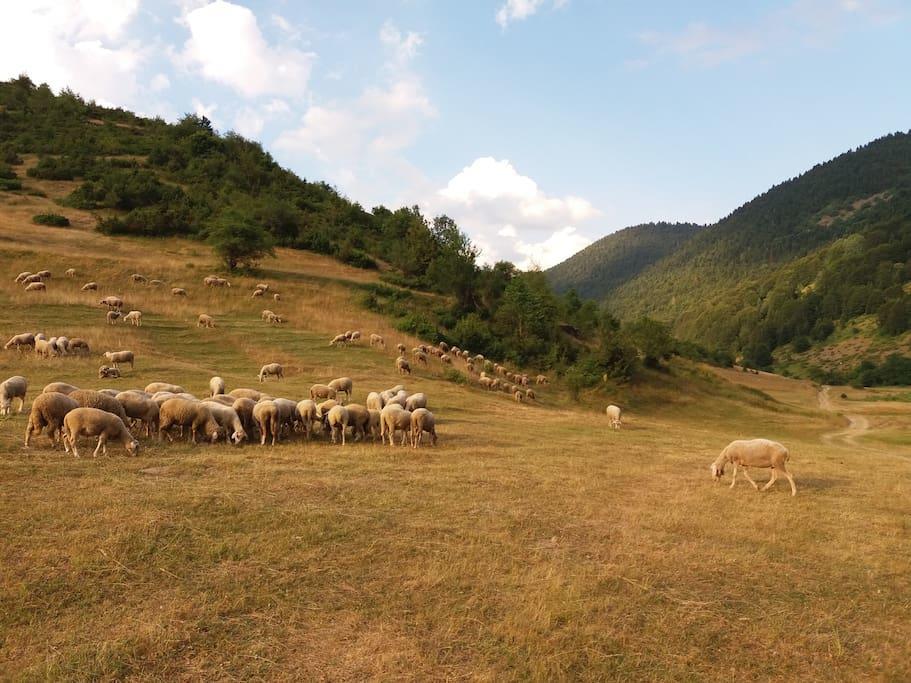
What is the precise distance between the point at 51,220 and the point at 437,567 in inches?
2638

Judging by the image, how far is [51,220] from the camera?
188 ft

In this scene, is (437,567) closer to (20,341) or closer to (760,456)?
(760,456)

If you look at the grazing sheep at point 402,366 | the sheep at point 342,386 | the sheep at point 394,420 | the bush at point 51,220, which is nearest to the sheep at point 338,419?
the sheep at point 394,420

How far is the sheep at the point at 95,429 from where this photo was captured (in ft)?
39.6

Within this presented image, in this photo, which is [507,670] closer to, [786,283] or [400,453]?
[400,453]

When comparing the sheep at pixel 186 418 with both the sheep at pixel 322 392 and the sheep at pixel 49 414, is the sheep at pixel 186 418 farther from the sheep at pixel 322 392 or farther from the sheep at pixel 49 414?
the sheep at pixel 322 392

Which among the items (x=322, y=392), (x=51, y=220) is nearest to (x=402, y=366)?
(x=322, y=392)

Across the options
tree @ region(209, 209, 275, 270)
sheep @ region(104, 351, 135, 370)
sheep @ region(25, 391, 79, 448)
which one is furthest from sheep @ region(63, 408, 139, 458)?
tree @ region(209, 209, 275, 270)

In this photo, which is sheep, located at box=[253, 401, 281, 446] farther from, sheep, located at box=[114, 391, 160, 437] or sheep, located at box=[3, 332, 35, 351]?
sheep, located at box=[3, 332, 35, 351]

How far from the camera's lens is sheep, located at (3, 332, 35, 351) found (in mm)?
26281

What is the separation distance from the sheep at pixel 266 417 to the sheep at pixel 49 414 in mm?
4737

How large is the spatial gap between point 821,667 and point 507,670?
400 centimetres

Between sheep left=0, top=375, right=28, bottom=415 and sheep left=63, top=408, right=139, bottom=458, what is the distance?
17.7ft

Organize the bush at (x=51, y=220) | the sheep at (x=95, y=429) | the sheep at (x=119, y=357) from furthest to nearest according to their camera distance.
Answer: the bush at (x=51, y=220) → the sheep at (x=119, y=357) → the sheep at (x=95, y=429)
